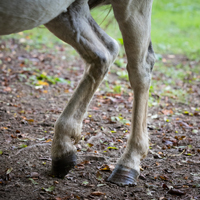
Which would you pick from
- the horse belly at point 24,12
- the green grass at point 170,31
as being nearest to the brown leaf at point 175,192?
the horse belly at point 24,12

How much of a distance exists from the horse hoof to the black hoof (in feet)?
1.24

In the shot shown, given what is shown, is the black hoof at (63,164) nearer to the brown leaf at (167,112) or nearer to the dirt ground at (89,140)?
the dirt ground at (89,140)

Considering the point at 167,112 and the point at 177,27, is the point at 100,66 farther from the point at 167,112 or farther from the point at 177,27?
the point at 177,27

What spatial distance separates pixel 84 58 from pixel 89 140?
115 cm

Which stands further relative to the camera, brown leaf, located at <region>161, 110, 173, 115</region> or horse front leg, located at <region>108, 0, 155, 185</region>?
brown leaf, located at <region>161, 110, 173, 115</region>

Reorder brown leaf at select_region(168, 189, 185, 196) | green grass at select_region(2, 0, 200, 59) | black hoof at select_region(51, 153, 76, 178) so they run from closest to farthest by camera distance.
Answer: brown leaf at select_region(168, 189, 185, 196) → black hoof at select_region(51, 153, 76, 178) → green grass at select_region(2, 0, 200, 59)

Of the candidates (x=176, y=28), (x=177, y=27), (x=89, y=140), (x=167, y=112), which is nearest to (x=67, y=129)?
(x=89, y=140)

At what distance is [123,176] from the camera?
257 centimetres

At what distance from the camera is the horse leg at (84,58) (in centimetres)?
250

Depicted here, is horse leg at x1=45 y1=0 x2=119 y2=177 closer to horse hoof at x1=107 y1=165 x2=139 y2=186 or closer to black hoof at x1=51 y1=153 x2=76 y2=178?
black hoof at x1=51 y1=153 x2=76 y2=178

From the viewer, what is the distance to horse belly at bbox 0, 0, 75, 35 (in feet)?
6.26

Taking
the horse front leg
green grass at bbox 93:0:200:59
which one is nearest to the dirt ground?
the horse front leg

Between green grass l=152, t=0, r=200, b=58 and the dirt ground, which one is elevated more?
green grass l=152, t=0, r=200, b=58

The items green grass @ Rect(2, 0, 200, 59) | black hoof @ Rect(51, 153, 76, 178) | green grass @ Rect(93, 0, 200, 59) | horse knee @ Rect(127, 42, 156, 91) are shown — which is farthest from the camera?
green grass @ Rect(93, 0, 200, 59)
